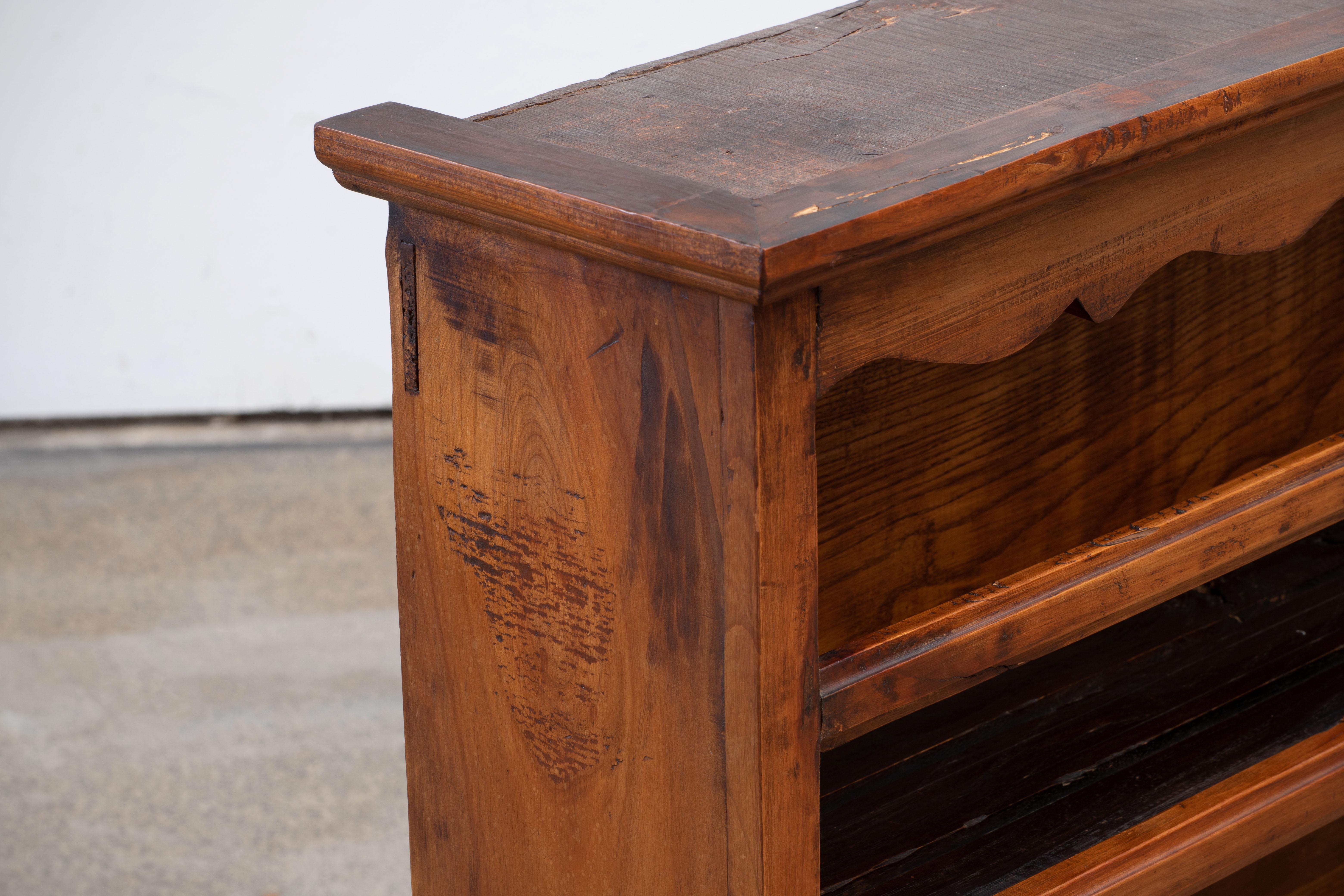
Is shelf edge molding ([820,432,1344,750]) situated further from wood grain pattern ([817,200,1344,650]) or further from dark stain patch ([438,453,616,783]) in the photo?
wood grain pattern ([817,200,1344,650])

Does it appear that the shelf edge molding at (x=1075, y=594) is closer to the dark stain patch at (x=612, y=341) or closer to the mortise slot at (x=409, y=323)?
the dark stain patch at (x=612, y=341)

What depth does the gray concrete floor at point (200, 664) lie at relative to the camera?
2389 millimetres

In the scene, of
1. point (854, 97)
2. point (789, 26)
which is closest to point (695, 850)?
point (854, 97)

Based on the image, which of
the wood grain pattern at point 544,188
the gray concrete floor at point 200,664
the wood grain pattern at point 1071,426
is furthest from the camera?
the gray concrete floor at point 200,664

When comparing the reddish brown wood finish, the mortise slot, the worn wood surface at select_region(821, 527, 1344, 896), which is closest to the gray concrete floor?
the worn wood surface at select_region(821, 527, 1344, 896)

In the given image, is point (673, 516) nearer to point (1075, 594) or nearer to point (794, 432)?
point (794, 432)

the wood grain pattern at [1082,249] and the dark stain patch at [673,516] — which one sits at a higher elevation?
the wood grain pattern at [1082,249]

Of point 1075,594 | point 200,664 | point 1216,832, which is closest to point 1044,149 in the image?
point 1075,594

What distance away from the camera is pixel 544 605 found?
1.06 metres

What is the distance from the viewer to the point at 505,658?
1096 millimetres

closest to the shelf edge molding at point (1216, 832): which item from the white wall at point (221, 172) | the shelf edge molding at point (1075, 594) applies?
the shelf edge molding at point (1075, 594)

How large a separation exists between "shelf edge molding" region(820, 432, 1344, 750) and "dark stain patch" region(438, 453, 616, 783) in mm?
172

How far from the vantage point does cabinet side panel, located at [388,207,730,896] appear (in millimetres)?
932

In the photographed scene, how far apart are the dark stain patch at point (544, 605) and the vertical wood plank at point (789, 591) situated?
0.14m
